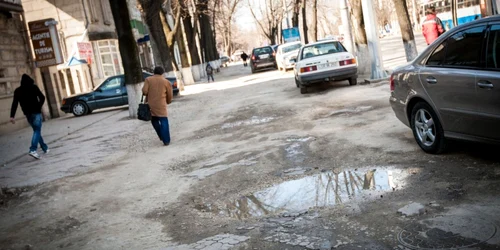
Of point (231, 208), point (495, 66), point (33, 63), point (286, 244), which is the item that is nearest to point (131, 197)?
point (231, 208)

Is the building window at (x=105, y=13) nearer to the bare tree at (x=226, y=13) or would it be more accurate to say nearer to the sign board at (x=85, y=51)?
the sign board at (x=85, y=51)

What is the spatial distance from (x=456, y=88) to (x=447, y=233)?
2.17 m

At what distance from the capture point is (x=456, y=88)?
543cm

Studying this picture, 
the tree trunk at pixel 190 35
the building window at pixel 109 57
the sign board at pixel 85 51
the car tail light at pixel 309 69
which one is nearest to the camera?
the car tail light at pixel 309 69

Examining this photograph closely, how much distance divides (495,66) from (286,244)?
2.84 m

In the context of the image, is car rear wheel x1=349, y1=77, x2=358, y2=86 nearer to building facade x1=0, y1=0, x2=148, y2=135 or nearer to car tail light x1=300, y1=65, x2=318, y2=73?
car tail light x1=300, y1=65, x2=318, y2=73

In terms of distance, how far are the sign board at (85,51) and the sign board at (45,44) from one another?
524cm

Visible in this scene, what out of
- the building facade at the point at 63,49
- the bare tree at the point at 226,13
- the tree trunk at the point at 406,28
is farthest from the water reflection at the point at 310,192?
the bare tree at the point at 226,13

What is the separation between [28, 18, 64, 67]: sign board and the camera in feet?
71.7

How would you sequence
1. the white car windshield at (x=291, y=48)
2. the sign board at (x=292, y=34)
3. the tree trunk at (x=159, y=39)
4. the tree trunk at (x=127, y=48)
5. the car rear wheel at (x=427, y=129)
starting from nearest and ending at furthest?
the car rear wheel at (x=427, y=129) < the tree trunk at (x=127, y=48) < the tree trunk at (x=159, y=39) < the white car windshield at (x=291, y=48) < the sign board at (x=292, y=34)

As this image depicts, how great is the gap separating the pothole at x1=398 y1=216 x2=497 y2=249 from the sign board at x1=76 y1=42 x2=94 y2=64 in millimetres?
26222

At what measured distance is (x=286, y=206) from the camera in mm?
5102

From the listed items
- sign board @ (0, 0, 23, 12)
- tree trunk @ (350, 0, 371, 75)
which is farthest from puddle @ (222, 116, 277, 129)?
sign board @ (0, 0, 23, 12)

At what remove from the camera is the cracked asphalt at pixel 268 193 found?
4.15 m
